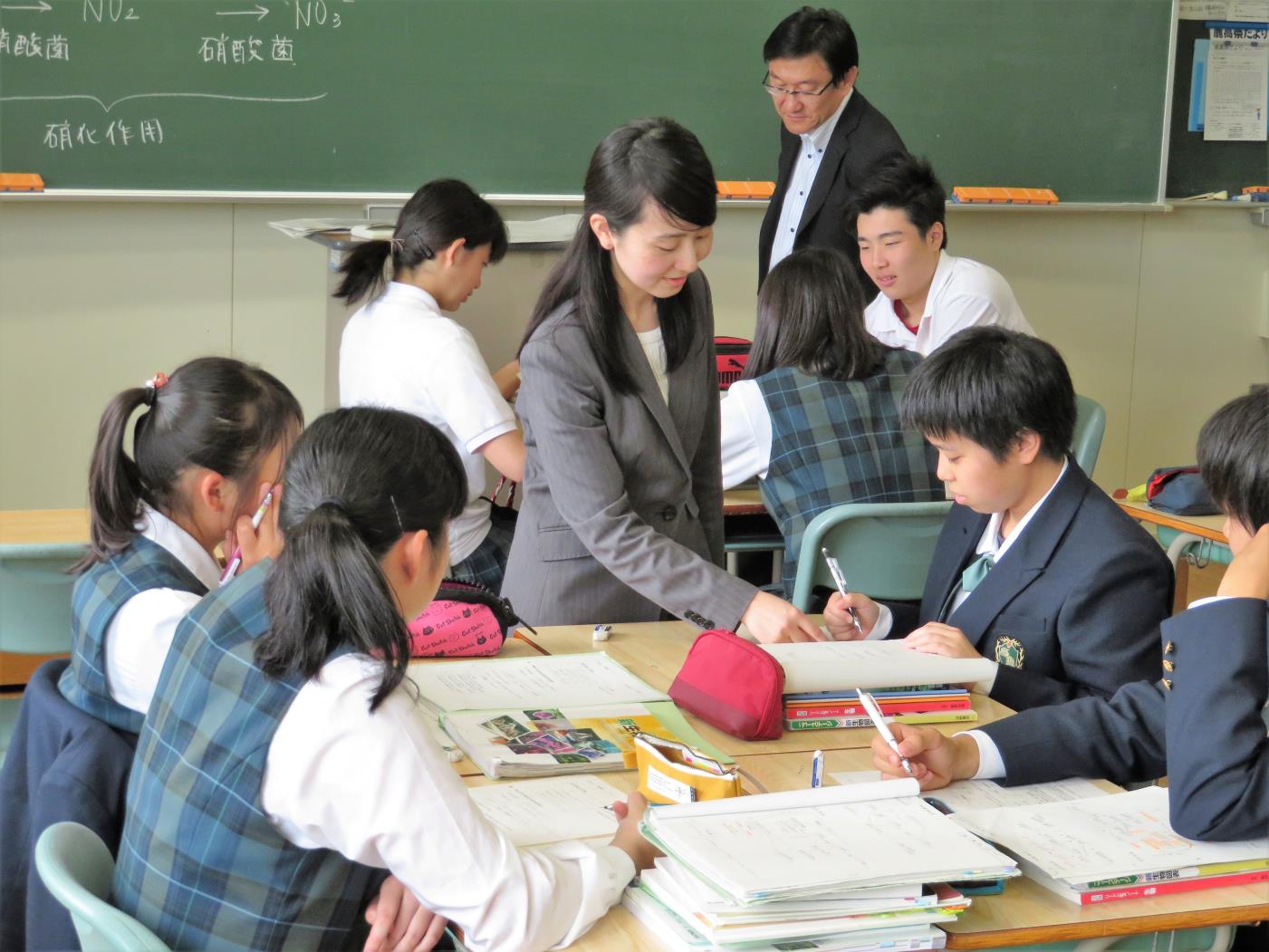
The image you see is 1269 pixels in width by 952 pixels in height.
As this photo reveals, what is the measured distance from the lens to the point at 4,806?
154 cm

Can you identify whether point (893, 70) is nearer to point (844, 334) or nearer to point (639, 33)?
point (639, 33)

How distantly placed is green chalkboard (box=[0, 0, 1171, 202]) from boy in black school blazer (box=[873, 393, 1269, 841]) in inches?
132

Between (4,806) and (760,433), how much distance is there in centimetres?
161

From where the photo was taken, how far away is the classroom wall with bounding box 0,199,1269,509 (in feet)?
14.2

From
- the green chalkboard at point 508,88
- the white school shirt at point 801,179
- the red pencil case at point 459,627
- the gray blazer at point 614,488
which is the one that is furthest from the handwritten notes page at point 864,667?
the green chalkboard at point 508,88

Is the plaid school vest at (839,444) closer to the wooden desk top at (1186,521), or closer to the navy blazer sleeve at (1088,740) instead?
the wooden desk top at (1186,521)

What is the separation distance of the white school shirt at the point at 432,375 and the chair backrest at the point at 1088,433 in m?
1.40

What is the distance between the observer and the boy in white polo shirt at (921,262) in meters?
3.50

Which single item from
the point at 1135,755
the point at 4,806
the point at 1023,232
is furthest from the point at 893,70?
the point at 4,806

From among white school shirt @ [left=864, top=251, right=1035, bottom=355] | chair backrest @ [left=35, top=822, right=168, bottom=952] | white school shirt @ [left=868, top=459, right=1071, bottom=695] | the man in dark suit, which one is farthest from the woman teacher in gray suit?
the man in dark suit

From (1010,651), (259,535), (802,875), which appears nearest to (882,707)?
(1010,651)

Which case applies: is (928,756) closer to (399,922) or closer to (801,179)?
(399,922)

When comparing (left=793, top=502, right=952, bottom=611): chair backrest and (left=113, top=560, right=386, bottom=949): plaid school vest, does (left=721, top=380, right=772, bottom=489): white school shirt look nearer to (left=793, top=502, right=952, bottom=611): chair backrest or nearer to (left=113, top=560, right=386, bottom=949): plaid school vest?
(left=793, top=502, right=952, bottom=611): chair backrest

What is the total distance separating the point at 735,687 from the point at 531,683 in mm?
307
